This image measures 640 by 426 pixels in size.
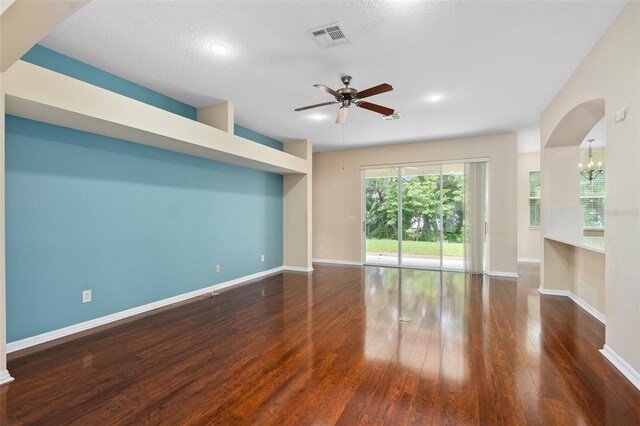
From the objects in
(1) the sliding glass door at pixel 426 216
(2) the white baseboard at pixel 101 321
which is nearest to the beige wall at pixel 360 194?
(1) the sliding glass door at pixel 426 216

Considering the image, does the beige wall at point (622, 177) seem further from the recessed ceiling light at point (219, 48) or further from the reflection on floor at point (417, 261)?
the reflection on floor at point (417, 261)

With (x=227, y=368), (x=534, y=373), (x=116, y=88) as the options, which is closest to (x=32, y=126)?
(x=116, y=88)

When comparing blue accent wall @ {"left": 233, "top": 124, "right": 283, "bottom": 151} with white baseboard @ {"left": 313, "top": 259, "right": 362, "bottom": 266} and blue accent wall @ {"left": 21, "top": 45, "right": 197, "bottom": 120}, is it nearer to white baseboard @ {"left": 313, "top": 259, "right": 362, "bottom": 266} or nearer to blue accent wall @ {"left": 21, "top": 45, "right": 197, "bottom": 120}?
blue accent wall @ {"left": 21, "top": 45, "right": 197, "bottom": 120}

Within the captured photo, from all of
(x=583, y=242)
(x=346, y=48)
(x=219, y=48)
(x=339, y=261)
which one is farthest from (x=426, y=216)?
(x=219, y=48)

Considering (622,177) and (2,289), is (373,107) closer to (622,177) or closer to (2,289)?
(622,177)

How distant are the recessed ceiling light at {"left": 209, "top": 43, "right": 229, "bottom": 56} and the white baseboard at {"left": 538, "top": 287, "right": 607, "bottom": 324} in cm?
471

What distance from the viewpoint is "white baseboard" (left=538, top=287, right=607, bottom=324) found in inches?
143

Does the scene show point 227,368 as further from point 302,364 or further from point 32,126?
point 32,126

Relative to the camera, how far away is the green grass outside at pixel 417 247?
669 cm

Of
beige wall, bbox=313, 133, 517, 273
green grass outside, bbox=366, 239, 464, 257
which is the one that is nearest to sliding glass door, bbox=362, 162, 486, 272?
green grass outside, bbox=366, 239, 464, 257

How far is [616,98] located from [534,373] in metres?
2.47

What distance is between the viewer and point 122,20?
2.56 metres

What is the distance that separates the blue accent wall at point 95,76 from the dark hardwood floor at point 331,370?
2755 millimetres

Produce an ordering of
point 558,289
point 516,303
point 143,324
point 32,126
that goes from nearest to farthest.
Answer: point 32,126, point 143,324, point 516,303, point 558,289
